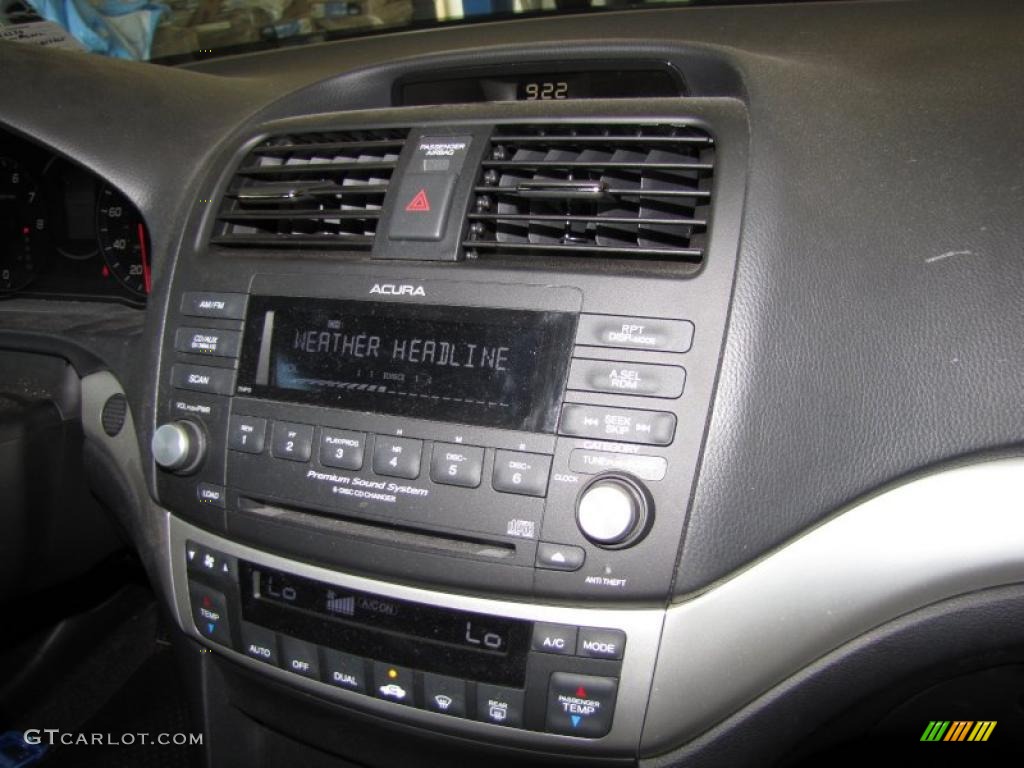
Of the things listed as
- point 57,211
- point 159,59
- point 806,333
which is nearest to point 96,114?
point 57,211

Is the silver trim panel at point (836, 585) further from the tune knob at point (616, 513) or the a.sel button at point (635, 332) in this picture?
the a.sel button at point (635, 332)

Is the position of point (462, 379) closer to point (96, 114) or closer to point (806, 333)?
point (806, 333)

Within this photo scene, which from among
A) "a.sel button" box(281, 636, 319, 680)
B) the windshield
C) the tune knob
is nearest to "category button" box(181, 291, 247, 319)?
"a.sel button" box(281, 636, 319, 680)

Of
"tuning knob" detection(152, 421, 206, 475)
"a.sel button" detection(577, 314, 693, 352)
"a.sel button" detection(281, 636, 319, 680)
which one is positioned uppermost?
"a.sel button" detection(577, 314, 693, 352)

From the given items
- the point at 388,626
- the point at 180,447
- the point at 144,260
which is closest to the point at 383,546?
the point at 388,626

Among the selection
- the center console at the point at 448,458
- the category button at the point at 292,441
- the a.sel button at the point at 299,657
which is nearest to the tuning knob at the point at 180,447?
the center console at the point at 448,458

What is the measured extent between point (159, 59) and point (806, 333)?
165cm

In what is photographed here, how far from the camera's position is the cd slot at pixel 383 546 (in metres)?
0.92

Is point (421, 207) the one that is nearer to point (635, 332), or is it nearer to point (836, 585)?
point (635, 332)

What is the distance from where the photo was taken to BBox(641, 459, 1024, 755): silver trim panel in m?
0.83

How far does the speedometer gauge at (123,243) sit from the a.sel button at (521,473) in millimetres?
903

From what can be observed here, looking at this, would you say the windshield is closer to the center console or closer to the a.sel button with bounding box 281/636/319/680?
the center console

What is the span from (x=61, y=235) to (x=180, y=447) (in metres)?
0.75

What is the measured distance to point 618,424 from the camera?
88 centimetres
